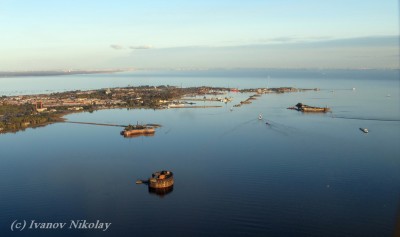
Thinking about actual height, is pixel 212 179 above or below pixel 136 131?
below

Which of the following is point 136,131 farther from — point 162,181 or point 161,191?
point 161,191

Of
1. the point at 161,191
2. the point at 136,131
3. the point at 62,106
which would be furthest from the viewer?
the point at 62,106

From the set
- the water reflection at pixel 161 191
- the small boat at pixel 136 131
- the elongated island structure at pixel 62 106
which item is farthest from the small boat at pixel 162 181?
the elongated island structure at pixel 62 106

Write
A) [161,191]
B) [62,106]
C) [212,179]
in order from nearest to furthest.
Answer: [161,191] → [212,179] → [62,106]

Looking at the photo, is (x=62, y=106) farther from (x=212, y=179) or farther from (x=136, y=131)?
(x=212, y=179)

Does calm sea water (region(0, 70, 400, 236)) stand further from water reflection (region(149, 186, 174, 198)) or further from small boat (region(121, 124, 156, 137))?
small boat (region(121, 124, 156, 137))

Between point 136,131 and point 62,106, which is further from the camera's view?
point 62,106

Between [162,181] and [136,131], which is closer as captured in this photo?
[162,181]

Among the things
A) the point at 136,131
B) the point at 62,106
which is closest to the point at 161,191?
the point at 136,131

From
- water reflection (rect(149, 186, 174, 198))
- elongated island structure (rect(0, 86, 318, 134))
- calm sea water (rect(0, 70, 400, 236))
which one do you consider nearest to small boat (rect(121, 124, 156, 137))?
elongated island structure (rect(0, 86, 318, 134))

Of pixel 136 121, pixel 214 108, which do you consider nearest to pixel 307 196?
pixel 136 121

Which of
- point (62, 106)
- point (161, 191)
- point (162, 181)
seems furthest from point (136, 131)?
point (62, 106)
